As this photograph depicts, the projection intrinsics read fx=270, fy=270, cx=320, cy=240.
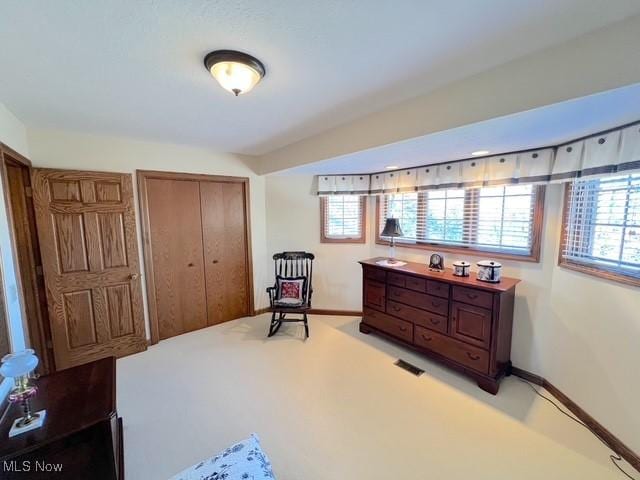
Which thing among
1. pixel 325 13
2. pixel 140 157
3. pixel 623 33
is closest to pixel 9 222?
pixel 140 157

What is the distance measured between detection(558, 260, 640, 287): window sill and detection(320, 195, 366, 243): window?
7.16 feet

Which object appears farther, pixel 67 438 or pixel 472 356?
pixel 472 356

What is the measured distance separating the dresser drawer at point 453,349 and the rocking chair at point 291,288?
4.39 ft

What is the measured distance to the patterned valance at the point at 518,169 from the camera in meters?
1.68

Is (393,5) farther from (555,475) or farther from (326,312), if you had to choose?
(326,312)

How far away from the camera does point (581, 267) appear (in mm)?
2076

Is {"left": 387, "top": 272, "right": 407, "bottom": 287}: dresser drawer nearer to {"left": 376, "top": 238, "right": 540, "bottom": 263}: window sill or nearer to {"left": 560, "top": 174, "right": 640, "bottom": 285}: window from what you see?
{"left": 376, "top": 238, "right": 540, "bottom": 263}: window sill

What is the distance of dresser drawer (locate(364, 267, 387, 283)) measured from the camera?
10.3 ft

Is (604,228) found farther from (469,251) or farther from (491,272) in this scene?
(469,251)

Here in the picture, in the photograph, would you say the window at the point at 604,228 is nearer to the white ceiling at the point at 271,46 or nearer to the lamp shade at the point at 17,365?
the white ceiling at the point at 271,46

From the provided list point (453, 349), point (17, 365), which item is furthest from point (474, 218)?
point (17, 365)

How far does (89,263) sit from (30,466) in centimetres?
202

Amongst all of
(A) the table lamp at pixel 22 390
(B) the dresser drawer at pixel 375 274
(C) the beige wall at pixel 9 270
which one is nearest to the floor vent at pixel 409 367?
(B) the dresser drawer at pixel 375 274

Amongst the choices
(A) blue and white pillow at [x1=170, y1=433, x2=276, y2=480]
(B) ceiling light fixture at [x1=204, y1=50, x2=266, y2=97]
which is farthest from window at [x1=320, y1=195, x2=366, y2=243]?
(A) blue and white pillow at [x1=170, y1=433, x2=276, y2=480]
